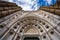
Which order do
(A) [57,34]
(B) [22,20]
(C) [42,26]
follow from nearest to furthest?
(A) [57,34] < (C) [42,26] < (B) [22,20]

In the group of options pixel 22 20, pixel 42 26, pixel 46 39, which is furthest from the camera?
pixel 22 20

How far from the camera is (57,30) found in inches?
694

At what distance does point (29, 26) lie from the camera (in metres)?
23.9

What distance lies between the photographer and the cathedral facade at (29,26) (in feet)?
58.5

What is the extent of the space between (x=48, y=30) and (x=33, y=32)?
3.99 meters

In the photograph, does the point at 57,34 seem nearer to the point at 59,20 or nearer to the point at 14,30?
the point at 59,20

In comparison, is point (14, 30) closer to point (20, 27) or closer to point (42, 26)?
point (20, 27)

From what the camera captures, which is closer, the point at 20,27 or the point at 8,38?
the point at 8,38

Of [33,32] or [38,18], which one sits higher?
[38,18]

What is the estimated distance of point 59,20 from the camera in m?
18.9

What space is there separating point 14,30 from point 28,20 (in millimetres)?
5596

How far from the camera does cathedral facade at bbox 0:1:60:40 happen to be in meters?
17.8

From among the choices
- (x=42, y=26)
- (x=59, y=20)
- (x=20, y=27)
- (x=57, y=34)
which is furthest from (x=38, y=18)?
(x=57, y=34)

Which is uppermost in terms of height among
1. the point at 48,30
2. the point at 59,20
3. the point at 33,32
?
the point at 59,20
